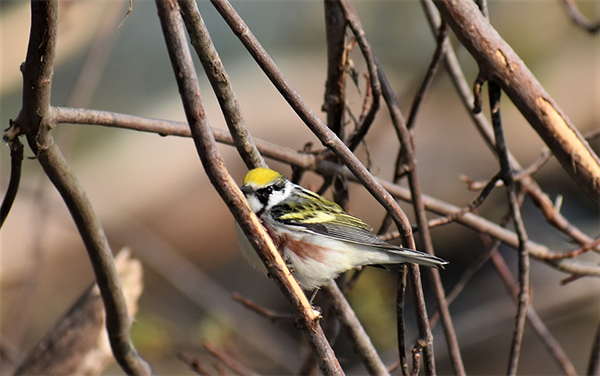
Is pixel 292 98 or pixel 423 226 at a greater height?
pixel 292 98

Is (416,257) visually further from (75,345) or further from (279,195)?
(75,345)

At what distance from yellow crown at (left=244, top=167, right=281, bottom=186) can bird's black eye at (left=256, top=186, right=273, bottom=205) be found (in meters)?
0.06

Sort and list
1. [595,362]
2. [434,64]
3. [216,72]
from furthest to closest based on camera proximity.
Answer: [434,64] → [595,362] → [216,72]

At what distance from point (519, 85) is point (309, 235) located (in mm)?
857

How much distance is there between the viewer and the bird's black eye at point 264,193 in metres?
1.93

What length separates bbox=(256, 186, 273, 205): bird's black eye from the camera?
1.93 meters

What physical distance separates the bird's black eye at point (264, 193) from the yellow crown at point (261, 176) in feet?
0.20

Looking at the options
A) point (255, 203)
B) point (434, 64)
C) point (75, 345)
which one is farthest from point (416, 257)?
point (75, 345)

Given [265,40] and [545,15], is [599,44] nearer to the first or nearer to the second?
[545,15]

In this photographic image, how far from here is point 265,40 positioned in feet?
18.7

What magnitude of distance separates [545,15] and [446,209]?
490 cm

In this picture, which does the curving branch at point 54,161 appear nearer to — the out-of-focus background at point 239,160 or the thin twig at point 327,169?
the thin twig at point 327,169

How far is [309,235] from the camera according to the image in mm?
1908

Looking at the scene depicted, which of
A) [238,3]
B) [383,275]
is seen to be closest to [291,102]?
[383,275]
